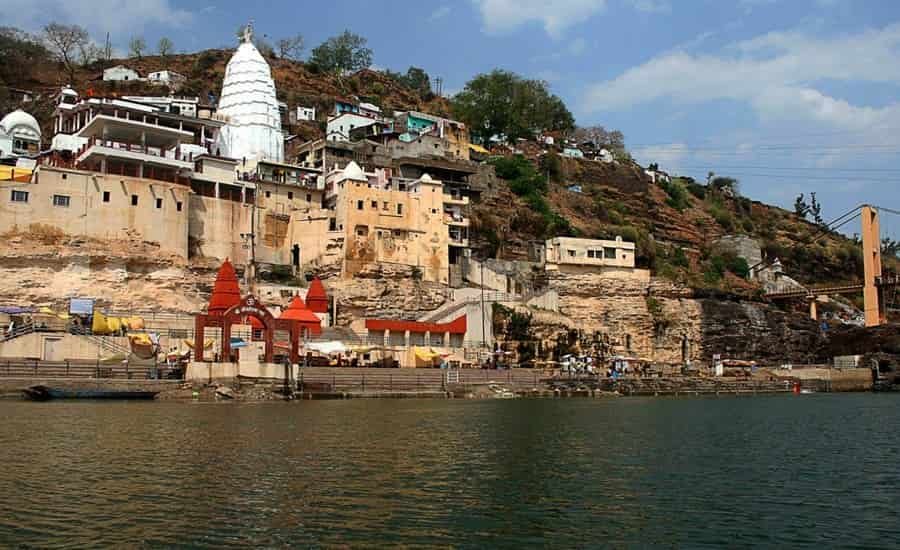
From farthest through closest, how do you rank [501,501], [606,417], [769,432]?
[606,417], [769,432], [501,501]

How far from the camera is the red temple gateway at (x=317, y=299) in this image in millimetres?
50312

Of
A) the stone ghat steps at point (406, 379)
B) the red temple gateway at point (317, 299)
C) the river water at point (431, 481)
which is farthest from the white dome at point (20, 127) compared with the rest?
the river water at point (431, 481)

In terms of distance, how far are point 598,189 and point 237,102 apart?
116ft

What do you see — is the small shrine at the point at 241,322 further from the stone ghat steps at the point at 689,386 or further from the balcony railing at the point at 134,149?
the stone ghat steps at the point at 689,386

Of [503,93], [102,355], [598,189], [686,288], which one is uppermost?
[503,93]

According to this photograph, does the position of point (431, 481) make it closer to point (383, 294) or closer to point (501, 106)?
point (383, 294)

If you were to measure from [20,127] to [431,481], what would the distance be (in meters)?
54.7

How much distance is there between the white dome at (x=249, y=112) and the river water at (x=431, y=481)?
35.8m

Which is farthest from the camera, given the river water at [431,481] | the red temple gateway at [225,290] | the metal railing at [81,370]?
the red temple gateway at [225,290]

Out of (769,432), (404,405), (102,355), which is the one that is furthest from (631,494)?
(102,355)

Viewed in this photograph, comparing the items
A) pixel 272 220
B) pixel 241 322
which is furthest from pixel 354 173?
pixel 241 322

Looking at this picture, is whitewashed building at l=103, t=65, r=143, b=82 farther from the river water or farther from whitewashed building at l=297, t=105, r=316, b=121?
the river water

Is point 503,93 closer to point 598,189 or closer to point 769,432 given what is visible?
point 598,189

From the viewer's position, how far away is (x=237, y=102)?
66.6 meters
